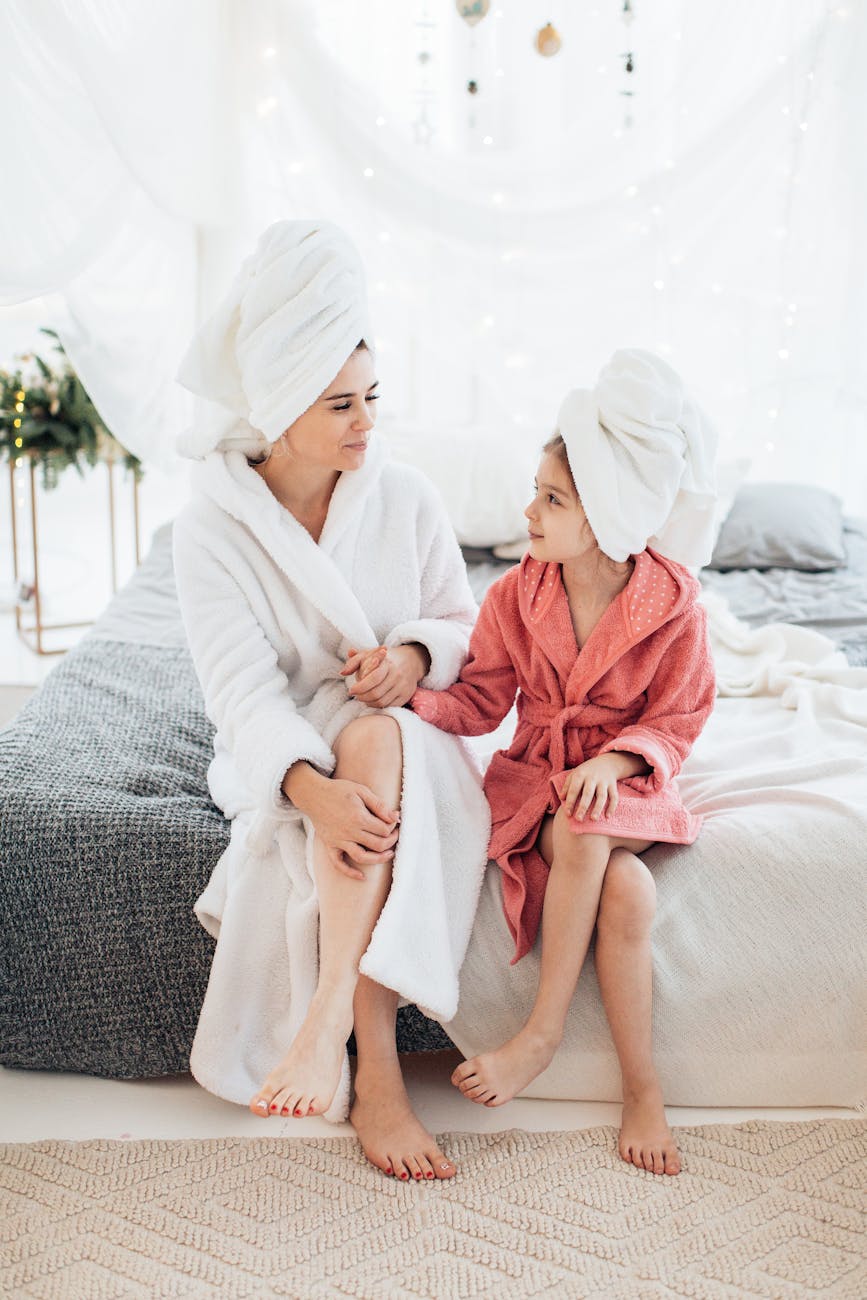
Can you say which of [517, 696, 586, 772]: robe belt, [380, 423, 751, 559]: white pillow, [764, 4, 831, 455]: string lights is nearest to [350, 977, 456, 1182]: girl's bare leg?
[517, 696, 586, 772]: robe belt

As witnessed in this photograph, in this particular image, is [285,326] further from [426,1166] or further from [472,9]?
[472,9]

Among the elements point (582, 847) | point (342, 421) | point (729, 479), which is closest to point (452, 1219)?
point (582, 847)

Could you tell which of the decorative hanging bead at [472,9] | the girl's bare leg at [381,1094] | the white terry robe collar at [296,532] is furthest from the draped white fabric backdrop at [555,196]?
the girl's bare leg at [381,1094]

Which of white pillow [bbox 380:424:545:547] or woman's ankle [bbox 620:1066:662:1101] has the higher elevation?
white pillow [bbox 380:424:545:547]

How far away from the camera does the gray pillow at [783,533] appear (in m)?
2.98

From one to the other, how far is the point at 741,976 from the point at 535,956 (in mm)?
250

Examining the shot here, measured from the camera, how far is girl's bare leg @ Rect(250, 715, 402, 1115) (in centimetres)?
137

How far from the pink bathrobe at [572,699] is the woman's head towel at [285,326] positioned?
39 cm

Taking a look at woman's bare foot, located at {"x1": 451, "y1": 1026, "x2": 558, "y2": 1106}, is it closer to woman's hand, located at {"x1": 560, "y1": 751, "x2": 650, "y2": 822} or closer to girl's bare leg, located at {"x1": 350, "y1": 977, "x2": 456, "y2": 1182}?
girl's bare leg, located at {"x1": 350, "y1": 977, "x2": 456, "y2": 1182}

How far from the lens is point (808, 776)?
174 cm

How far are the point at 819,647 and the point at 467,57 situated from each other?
1.86 meters

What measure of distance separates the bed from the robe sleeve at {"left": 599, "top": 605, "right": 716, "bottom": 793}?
13 centimetres

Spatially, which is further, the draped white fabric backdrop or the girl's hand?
the draped white fabric backdrop

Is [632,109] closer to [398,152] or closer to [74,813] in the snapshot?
[398,152]
